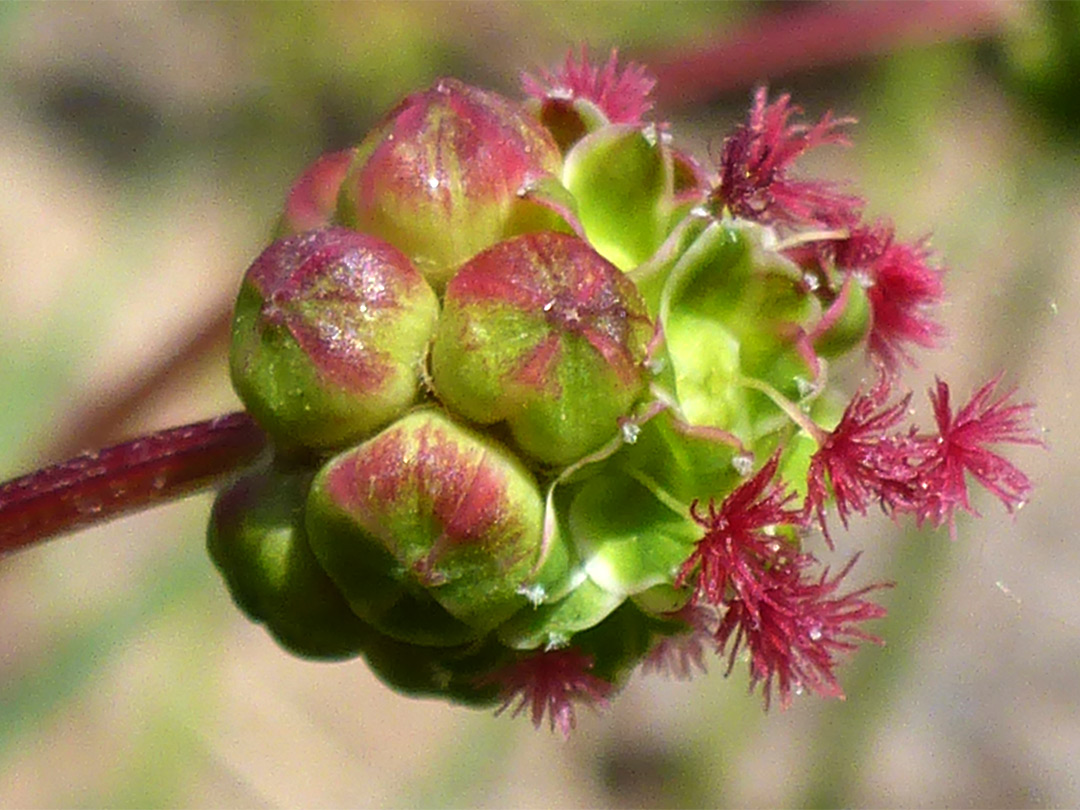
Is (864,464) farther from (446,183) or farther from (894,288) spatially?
(446,183)

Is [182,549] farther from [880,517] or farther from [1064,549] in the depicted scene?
[1064,549]

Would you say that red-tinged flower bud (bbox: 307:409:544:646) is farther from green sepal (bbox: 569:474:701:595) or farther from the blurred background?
the blurred background

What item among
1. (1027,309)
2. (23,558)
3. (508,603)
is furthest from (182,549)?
(1027,309)

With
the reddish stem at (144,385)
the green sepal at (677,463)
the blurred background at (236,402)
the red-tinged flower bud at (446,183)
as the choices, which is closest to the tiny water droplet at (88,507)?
the red-tinged flower bud at (446,183)

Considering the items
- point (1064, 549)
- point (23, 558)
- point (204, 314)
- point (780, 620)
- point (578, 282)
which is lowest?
point (1064, 549)

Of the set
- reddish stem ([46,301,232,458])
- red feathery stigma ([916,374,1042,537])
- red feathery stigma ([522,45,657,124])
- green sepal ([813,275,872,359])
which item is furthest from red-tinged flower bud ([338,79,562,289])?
reddish stem ([46,301,232,458])

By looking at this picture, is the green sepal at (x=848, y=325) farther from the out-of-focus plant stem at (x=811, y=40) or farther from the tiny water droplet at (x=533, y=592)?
the out-of-focus plant stem at (x=811, y=40)
